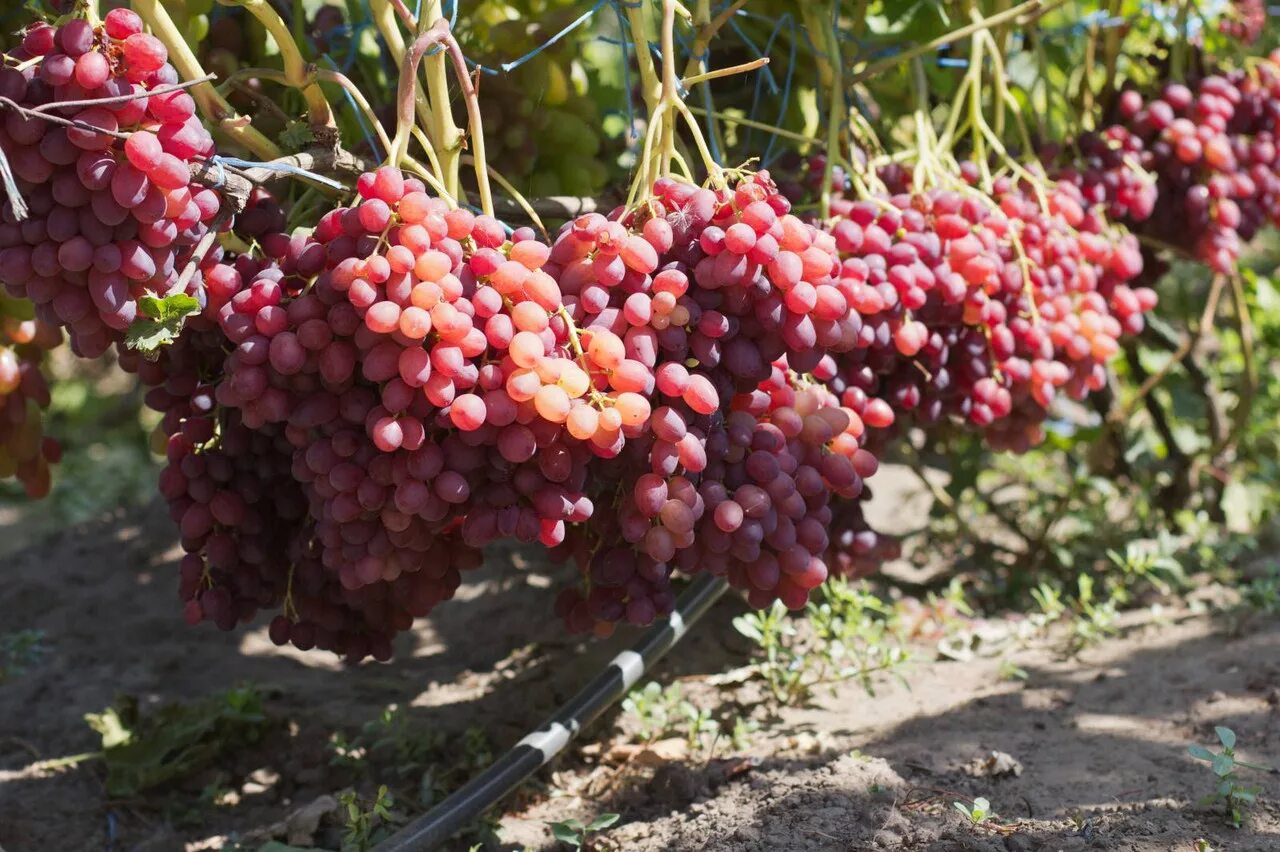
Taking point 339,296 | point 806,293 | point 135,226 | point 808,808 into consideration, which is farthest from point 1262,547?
point 135,226

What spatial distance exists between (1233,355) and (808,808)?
222 cm

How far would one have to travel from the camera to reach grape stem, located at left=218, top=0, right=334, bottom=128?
1.32 metres

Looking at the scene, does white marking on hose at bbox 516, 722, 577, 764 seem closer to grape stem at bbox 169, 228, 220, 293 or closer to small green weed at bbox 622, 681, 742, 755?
small green weed at bbox 622, 681, 742, 755

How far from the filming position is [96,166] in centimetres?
116

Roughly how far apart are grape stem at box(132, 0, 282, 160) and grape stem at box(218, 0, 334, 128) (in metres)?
0.06

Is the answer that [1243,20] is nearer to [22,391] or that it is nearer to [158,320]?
[158,320]

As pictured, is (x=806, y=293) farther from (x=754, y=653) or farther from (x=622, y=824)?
(x=754, y=653)

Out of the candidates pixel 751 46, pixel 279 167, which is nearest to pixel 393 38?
pixel 279 167

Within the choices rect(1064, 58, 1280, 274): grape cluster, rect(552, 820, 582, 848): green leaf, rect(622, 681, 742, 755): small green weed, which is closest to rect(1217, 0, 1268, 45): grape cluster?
rect(1064, 58, 1280, 274): grape cluster

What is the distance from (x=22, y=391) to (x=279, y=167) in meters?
0.67

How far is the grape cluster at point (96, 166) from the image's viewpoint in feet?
3.76

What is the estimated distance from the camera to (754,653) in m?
2.13

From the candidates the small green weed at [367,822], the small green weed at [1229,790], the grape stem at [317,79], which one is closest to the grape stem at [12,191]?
the grape stem at [317,79]

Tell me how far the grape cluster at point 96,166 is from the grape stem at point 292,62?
0.15 metres
